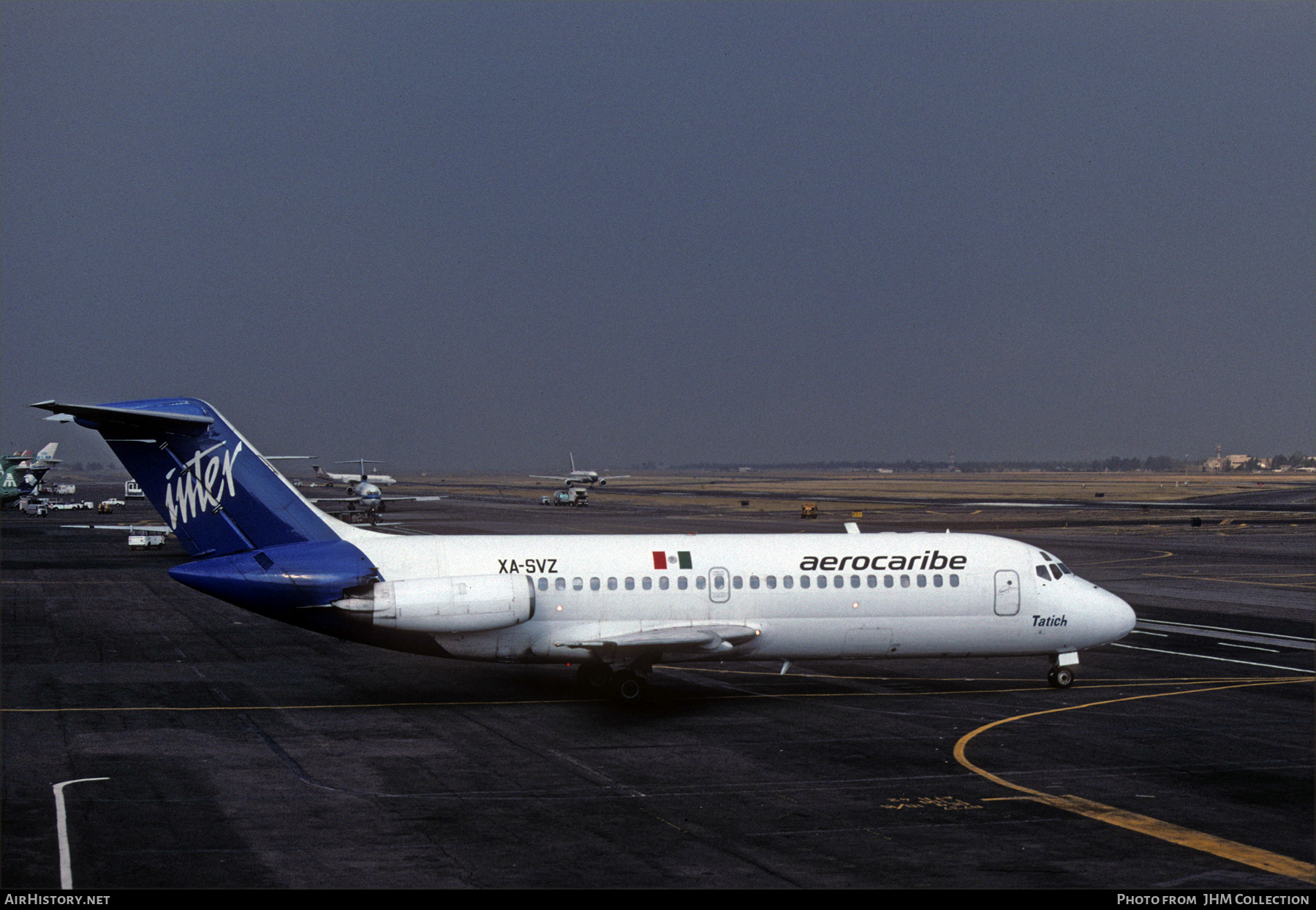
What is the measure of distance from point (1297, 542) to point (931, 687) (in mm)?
54612

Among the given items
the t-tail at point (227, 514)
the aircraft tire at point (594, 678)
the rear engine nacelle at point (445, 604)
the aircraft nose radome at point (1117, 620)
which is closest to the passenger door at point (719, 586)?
the aircraft tire at point (594, 678)

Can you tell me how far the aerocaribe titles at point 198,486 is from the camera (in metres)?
23.4

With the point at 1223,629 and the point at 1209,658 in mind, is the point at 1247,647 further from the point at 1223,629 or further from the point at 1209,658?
the point at 1223,629

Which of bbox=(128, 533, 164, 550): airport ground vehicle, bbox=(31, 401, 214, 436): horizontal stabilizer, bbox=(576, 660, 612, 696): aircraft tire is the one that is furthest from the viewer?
bbox=(128, 533, 164, 550): airport ground vehicle

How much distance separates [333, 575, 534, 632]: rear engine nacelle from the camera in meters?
23.1

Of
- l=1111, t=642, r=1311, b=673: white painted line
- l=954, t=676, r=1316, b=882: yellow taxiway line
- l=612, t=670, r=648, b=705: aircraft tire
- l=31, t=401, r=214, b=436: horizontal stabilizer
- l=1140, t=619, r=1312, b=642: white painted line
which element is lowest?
l=1140, t=619, r=1312, b=642: white painted line

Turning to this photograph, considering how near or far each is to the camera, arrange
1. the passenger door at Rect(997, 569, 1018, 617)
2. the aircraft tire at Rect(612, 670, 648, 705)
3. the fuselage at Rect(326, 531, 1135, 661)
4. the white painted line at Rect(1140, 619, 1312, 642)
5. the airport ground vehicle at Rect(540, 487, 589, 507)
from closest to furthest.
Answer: the aircraft tire at Rect(612, 670, 648, 705)
the fuselage at Rect(326, 531, 1135, 661)
the passenger door at Rect(997, 569, 1018, 617)
the white painted line at Rect(1140, 619, 1312, 642)
the airport ground vehicle at Rect(540, 487, 589, 507)

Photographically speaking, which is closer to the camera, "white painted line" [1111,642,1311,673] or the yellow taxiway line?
the yellow taxiway line

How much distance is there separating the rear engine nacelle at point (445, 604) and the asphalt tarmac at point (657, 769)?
2105 millimetres

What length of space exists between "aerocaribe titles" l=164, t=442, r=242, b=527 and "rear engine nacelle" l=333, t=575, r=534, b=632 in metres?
3.58

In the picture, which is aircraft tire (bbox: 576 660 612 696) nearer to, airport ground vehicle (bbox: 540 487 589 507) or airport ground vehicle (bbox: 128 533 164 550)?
airport ground vehicle (bbox: 128 533 164 550)

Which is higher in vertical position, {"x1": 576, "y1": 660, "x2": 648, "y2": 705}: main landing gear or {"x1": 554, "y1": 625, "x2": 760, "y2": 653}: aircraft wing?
{"x1": 554, "y1": 625, "x2": 760, "y2": 653}: aircraft wing

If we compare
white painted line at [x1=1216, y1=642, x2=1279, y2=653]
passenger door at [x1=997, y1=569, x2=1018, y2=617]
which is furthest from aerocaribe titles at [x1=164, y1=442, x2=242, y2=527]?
white painted line at [x1=1216, y1=642, x2=1279, y2=653]
